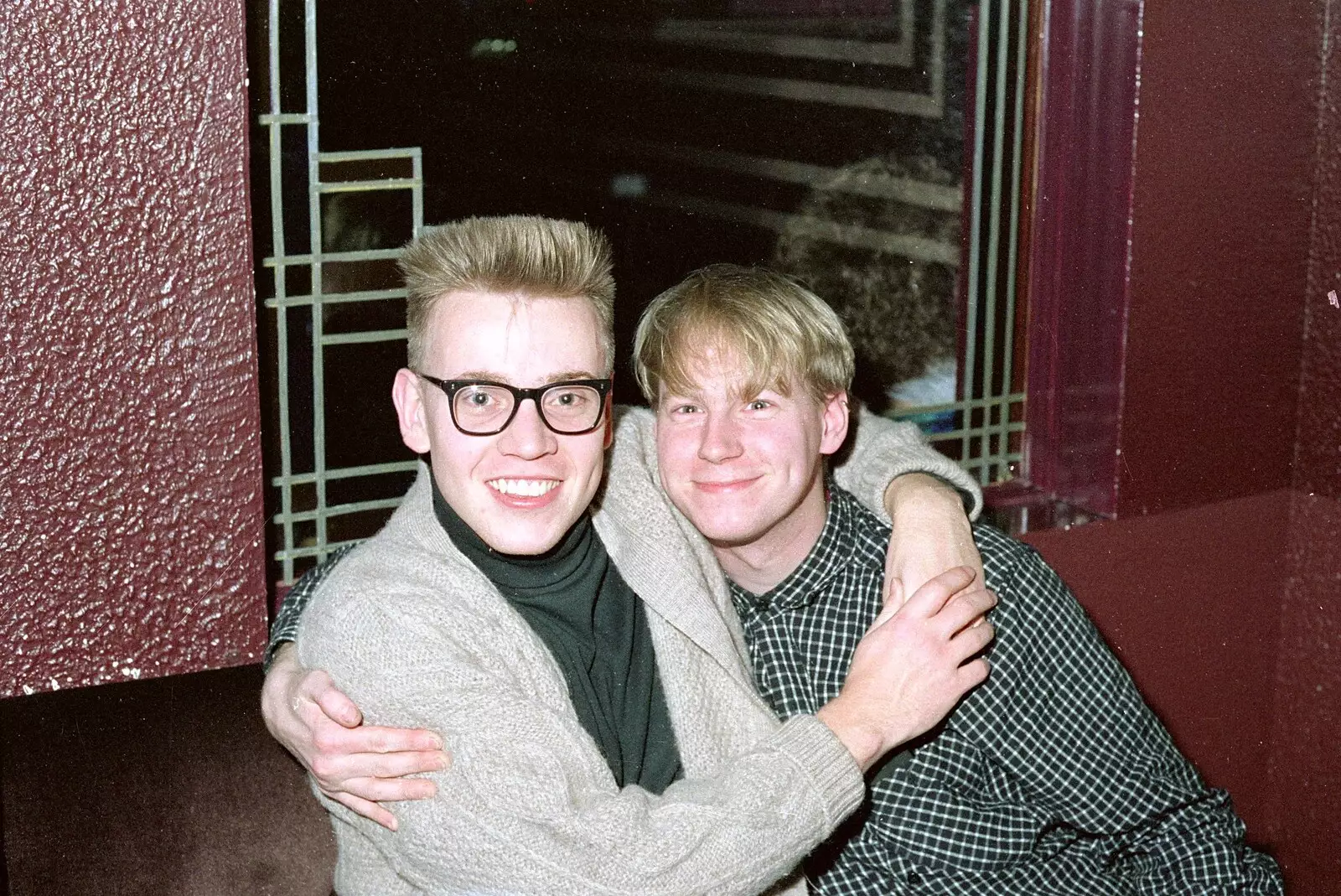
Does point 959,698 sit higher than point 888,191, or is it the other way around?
point 888,191

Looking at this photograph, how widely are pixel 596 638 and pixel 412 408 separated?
17.2 inches

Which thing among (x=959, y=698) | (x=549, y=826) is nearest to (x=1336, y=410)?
(x=959, y=698)

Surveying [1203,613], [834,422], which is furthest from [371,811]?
[1203,613]

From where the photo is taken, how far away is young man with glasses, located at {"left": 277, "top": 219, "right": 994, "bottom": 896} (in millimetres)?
1960

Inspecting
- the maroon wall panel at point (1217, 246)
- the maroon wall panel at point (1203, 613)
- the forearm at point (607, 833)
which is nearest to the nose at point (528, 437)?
the forearm at point (607, 833)

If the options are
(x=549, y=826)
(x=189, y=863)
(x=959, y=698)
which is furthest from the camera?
(x=189, y=863)

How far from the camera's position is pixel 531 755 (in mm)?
1965

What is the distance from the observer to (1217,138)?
11.1ft

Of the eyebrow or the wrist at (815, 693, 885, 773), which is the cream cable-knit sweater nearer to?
the wrist at (815, 693, 885, 773)

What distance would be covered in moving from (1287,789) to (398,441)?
2.42 m

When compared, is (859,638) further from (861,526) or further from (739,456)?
(739,456)

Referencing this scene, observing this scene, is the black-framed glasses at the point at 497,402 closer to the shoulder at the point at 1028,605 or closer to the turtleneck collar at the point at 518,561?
the turtleneck collar at the point at 518,561

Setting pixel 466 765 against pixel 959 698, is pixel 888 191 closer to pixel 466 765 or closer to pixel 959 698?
pixel 959 698

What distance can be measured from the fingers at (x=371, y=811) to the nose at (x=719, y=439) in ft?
2.43
